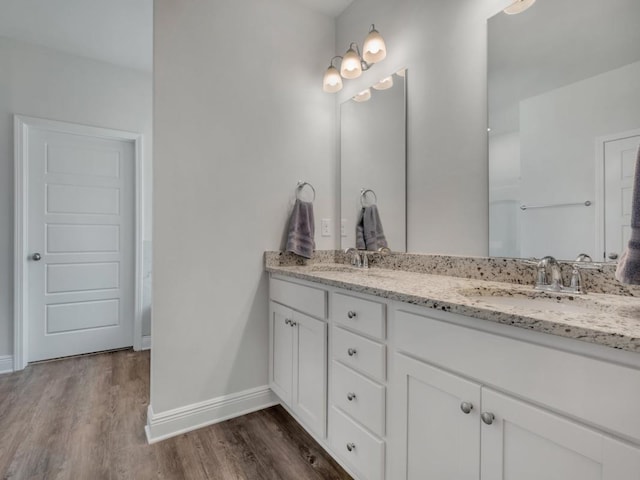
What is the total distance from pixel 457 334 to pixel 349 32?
217 centimetres

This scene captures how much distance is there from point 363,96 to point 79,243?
2808mm

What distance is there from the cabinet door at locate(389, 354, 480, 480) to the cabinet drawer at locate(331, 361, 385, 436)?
0.23 ft

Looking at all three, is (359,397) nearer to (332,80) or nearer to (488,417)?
(488,417)

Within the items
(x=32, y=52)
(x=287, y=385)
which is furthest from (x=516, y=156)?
(x=32, y=52)

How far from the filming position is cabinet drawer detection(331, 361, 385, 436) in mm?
1192

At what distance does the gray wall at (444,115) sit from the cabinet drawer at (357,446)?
93 cm

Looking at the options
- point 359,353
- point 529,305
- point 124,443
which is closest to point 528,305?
point 529,305

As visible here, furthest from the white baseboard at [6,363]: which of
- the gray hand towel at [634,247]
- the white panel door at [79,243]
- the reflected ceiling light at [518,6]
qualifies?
the reflected ceiling light at [518,6]

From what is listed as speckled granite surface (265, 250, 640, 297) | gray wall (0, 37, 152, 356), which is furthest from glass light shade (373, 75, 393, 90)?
gray wall (0, 37, 152, 356)

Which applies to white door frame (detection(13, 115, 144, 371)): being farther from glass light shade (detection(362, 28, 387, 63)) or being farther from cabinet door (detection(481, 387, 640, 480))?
cabinet door (detection(481, 387, 640, 480))

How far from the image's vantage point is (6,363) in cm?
260

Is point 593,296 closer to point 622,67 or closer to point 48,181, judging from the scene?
point 622,67

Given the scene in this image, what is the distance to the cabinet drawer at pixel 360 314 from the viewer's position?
1192 mm

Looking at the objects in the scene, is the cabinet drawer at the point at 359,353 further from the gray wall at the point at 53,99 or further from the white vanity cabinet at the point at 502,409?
the gray wall at the point at 53,99
